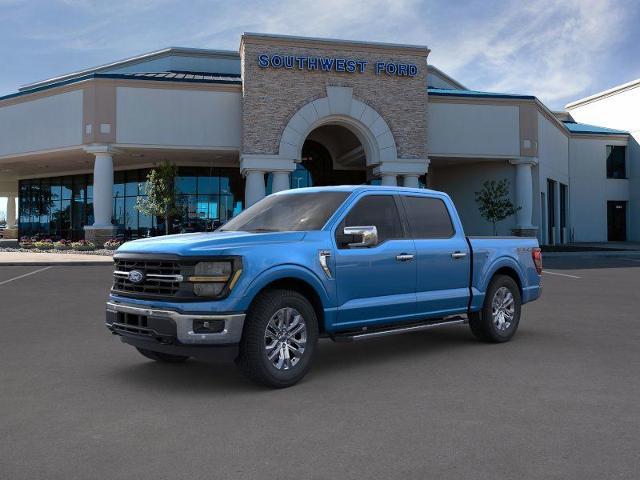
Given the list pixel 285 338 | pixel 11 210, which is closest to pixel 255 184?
pixel 285 338

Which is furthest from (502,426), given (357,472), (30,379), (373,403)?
(30,379)

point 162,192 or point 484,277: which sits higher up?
point 162,192

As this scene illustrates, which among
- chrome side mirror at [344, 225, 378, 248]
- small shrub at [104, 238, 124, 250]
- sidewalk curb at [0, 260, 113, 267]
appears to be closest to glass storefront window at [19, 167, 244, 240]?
small shrub at [104, 238, 124, 250]

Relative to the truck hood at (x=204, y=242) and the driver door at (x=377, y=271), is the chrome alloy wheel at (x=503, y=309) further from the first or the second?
the truck hood at (x=204, y=242)

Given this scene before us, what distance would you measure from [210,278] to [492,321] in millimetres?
4200

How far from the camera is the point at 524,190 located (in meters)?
35.2

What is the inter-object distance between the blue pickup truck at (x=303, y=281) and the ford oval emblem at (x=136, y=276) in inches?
0.5

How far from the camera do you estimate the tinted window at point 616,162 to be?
4756 cm

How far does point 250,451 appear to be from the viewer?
4191mm

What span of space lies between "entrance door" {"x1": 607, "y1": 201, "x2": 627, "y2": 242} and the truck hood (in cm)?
4746

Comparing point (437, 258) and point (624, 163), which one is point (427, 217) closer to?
point (437, 258)

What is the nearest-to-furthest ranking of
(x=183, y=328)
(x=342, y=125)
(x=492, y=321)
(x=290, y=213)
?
(x=183, y=328) < (x=290, y=213) < (x=492, y=321) < (x=342, y=125)

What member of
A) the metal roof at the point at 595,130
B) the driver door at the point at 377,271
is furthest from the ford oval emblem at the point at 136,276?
the metal roof at the point at 595,130

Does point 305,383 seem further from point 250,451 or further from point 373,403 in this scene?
point 250,451
